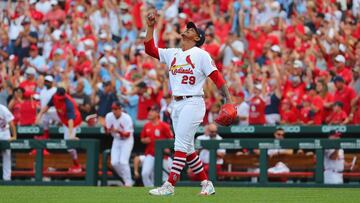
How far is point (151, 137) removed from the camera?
19750 mm

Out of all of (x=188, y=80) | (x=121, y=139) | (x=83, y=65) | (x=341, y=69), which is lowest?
(x=121, y=139)

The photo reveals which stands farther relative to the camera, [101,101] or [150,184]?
[101,101]

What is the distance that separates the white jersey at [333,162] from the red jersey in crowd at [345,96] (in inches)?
49.4

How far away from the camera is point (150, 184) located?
19.6 m

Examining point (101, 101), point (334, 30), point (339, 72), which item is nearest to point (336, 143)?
point (339, 72)

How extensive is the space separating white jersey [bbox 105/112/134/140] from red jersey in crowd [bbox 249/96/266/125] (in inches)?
91.7

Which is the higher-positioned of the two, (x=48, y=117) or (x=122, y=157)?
(x=48, y=117)

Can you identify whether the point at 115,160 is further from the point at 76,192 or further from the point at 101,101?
the point at 76,192

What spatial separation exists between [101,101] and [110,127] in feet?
4.84

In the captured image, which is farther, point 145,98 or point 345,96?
point 145,98

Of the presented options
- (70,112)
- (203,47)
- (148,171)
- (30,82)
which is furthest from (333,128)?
(30,82)

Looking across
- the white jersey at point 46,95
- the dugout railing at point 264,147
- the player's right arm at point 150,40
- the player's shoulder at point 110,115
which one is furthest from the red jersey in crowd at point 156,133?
the player's right arm at point 150,40

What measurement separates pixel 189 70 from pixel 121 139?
26.0 ft

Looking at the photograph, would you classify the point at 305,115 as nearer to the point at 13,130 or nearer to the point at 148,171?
the point at 148,171
